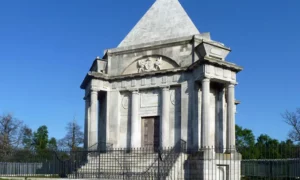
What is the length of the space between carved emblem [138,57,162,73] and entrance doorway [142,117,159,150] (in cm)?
285

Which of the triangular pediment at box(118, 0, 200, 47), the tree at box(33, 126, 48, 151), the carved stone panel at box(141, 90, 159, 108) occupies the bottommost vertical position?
the tree at box(33, 126, 48, 151)

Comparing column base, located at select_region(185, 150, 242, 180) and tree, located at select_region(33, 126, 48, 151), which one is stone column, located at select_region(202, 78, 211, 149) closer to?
column base, located at select_region(185, 150, 242, 180)

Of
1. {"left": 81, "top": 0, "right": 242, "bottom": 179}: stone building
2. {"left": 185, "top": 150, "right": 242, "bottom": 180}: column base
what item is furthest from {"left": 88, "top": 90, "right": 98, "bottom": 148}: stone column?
{"left": 185, "top": 150, "right": 242, "bottom": 180}: column base

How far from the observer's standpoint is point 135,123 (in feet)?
70.3

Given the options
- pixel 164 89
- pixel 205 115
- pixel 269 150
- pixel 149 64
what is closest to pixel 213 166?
pixel 205 115

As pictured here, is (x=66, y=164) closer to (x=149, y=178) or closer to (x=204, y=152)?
(x=149, y=178)

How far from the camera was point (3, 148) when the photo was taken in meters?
43.8

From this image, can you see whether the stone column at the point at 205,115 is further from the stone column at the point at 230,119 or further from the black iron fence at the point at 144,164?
the stone column at the point at 230,119

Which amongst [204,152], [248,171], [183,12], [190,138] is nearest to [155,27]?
[183,12]

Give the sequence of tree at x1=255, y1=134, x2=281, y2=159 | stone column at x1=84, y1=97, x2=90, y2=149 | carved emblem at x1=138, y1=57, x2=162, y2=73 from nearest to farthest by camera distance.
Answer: tree at x1=255, y1=134, x2=281, y2=159 < carved emblem at x1=138, y1=57, x2=162, y2=73 < stone column at x1=84, y1=97, x2=90, y2=149

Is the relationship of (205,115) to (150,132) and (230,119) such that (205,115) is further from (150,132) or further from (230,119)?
(150,132)

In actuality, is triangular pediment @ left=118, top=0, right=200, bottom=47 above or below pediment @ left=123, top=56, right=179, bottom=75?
above

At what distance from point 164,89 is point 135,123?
259 centimetres

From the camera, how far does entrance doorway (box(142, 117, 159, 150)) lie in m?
21.2
